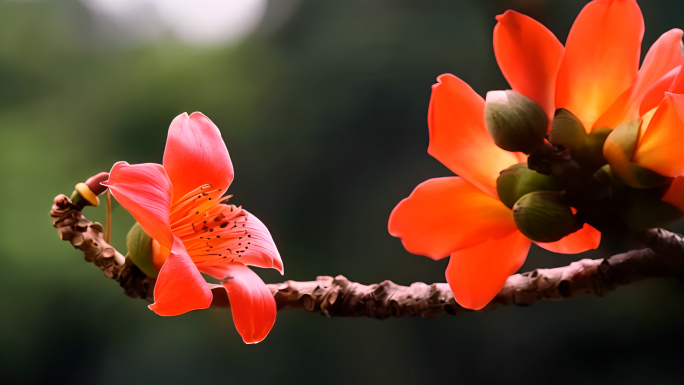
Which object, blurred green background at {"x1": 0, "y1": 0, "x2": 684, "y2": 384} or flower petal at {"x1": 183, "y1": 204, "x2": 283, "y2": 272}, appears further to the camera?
blurred green background at {"x1": 0, "y1": 0, "x2": 684, "y2": 384}

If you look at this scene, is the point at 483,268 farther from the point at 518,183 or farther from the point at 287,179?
the point at 287,179

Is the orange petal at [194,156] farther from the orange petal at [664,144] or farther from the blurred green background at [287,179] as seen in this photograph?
the blurred green background at [287,179]

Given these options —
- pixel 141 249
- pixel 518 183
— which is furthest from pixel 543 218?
pixel 141 249

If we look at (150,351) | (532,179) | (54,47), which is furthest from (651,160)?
(54,47)

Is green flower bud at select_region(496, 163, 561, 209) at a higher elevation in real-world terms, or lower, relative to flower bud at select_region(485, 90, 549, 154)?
lower

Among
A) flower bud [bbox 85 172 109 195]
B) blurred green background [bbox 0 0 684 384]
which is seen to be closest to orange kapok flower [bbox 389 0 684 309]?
flower bud [bbox 85 172 109 195]

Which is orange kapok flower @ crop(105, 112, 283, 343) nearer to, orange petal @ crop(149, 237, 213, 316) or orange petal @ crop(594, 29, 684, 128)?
orange petal @ crop(149, 237, 213, 316)
